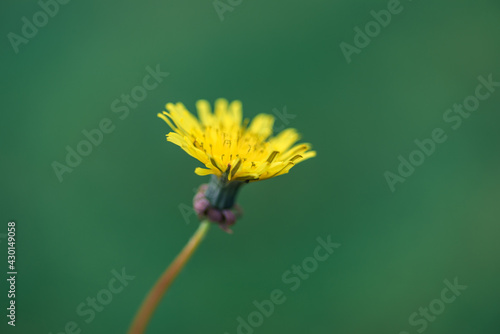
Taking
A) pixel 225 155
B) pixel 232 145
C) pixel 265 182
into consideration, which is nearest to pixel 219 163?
pixel 225 155

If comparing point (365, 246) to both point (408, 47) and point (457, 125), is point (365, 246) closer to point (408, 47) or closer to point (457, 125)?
point (457, 125)

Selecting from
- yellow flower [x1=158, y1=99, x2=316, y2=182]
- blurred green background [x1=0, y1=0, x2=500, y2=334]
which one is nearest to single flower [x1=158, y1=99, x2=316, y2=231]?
yellow flower [x1=158, y1=99, x2=316, y2=182]

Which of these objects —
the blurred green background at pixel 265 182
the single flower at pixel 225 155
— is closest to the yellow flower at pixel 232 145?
the single flower at pixel 225 155

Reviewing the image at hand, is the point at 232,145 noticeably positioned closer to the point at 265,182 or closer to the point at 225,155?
the point at 225,155

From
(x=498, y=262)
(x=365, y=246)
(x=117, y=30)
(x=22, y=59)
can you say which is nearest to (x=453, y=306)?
(x=498, y=262)

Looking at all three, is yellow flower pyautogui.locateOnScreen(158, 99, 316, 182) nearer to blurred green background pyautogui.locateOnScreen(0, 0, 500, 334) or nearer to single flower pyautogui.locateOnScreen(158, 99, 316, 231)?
single flower pyautogui.locateOnScreen(158, 99, 316, 231)

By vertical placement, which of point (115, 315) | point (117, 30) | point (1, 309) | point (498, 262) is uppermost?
point (117, 30)

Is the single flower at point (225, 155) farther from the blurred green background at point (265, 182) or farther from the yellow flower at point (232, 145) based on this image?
the blurred green background at point (265, 182)
